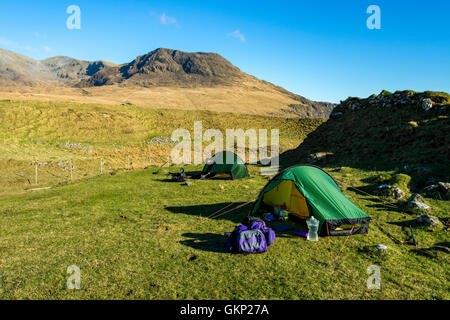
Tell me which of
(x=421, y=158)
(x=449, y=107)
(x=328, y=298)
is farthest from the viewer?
(x=449, y=107)

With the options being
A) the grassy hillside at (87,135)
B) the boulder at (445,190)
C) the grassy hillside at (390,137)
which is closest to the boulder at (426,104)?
the grassy hillside at (390,137)

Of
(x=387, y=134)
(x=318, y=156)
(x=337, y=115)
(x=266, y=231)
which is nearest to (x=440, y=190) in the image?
(x=266, y=231)

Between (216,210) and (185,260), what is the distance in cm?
538

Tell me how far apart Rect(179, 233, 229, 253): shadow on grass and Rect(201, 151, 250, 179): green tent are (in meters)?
12.1

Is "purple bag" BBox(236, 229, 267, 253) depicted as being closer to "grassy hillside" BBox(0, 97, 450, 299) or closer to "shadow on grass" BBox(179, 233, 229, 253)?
"grassy hillside" BBox(0, 97, 450, 299)

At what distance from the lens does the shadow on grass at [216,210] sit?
12.3 meters

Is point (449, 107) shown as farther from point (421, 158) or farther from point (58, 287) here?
point (58, 287)

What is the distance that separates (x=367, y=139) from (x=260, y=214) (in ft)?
70.2

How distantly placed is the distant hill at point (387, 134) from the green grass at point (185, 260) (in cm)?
1040

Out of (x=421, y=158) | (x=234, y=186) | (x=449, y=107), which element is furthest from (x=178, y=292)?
(x=449, y=107)

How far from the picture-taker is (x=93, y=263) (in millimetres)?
7934

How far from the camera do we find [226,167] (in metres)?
22.4

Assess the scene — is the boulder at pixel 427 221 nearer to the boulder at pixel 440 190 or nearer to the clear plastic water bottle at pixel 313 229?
the clear plastic water bottle at pixel 313 229

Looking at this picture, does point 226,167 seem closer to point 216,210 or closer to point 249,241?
point 216,210
